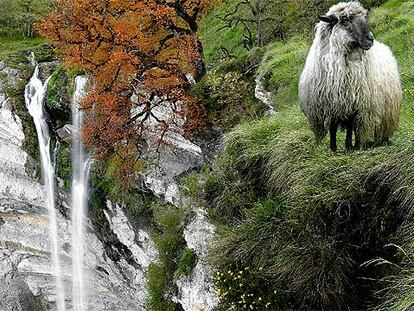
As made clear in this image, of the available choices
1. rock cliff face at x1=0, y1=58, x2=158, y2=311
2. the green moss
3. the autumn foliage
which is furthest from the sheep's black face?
rock cliff face at x1=0, y1=58, x2=158, y2=311

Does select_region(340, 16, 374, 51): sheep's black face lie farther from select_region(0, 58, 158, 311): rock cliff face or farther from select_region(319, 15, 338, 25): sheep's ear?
select_region(0, 58, 158, 311): rock cliff face

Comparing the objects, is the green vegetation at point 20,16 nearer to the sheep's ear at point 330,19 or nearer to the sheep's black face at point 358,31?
the sheep's ear at point 330,19

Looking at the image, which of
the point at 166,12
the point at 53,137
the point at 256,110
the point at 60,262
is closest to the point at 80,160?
the point at 53,137

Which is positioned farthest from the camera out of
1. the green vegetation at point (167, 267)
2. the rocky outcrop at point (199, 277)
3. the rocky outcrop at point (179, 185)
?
the green vegetation at point (167, 267)

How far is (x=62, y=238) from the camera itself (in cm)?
1561

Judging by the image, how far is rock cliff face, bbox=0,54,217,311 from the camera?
1243cm

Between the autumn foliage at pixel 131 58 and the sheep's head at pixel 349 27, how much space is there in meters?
6.74

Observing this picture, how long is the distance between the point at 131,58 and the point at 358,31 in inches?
292

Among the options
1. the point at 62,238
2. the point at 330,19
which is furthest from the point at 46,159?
the point at 330,19

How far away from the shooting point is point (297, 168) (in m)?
6.89

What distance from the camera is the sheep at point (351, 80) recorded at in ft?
19.6

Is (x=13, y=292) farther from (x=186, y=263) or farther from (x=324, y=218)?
(x=324, y=218)

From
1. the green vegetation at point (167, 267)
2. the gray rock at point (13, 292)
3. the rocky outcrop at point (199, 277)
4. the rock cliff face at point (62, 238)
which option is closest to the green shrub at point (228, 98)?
the rock cliff face at point (62, 238)

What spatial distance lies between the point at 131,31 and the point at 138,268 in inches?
232
